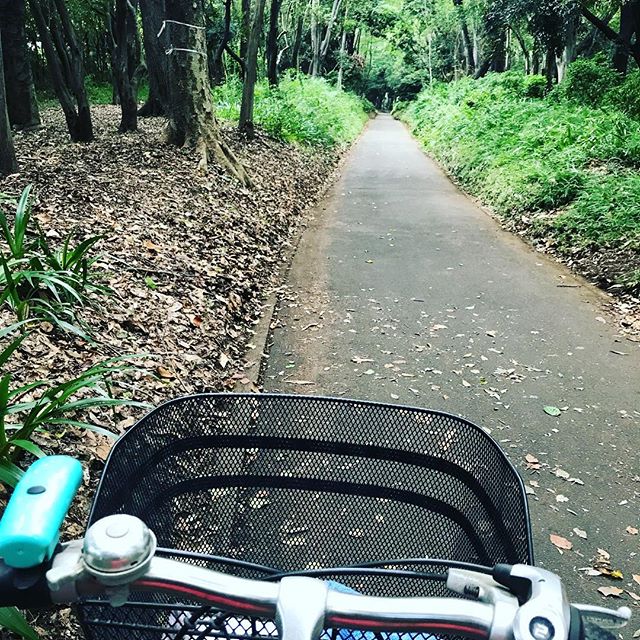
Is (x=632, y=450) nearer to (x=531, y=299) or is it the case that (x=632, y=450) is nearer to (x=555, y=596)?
(x=531, y=299)

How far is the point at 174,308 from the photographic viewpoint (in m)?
4.72

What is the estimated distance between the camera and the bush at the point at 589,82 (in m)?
16.0

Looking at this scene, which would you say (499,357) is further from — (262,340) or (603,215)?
(603,215)

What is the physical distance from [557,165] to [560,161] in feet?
0.54

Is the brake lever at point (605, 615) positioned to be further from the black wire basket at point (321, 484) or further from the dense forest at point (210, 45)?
the dense forest at point (210, 45)

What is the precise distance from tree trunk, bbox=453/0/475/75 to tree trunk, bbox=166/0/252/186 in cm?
2311

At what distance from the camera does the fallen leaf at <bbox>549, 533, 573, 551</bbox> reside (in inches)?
119

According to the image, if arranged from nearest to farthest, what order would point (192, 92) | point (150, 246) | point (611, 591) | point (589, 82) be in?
point (611, 591), point (150, 246), point (192, 92), point (589, 82)

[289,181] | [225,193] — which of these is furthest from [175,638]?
[289,181]

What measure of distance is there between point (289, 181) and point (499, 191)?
4.15m

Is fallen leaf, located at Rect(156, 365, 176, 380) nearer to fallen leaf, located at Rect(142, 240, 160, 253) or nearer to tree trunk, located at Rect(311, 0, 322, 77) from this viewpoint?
fallen leaf, located at Rect(142, 240, 160, 253)

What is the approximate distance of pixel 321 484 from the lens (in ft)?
5.60

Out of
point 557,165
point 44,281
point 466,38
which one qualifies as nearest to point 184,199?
point 44,281

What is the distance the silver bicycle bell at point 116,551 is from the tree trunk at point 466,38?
1252 inches
